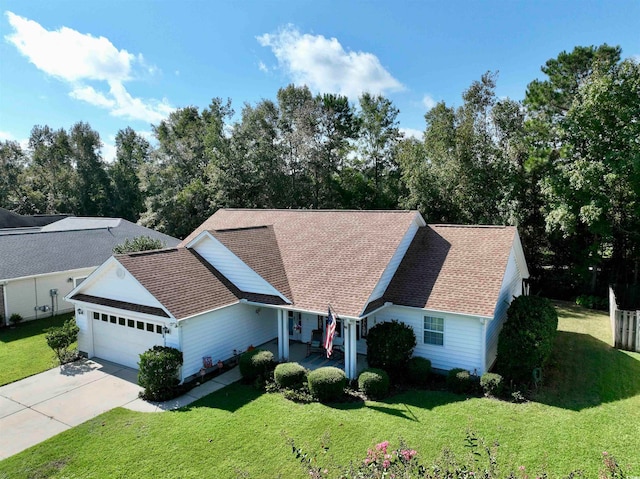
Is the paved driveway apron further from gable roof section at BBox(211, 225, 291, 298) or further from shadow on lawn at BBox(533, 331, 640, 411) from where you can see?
shadow on lawn at BBox(533, 331, 640, 411)

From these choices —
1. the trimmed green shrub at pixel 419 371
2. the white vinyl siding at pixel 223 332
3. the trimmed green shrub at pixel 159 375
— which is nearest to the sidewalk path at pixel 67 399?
the trimmed green shrub at pixel 159 375

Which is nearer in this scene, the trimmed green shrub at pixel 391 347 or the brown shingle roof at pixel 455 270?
the trimmed green shrub at pixel 391 347

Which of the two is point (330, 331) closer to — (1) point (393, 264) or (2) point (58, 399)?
(1) point (393, 264)

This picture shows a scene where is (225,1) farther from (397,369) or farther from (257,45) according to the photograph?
(397,369)

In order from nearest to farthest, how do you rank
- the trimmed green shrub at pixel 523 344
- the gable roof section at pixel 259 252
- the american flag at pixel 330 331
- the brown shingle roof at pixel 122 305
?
the trimmed green shrub at pixel 523 344, the american flag at pixel 330 331, the brown shingle roof at pixel 122 305, the gable roof section at pixel 259 252

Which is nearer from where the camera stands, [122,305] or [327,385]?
[327,385]

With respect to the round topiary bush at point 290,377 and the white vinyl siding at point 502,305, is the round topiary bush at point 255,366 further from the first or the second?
the white vinyl siding at point 502,305

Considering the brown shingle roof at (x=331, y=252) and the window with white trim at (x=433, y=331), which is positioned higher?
the brown shingle roof at (x=331, y=252)

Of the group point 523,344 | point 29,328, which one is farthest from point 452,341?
point 29,328
